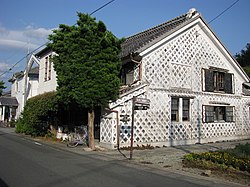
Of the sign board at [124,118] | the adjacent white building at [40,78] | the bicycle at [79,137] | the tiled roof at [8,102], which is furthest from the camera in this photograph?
the tiled roof at [8,102]

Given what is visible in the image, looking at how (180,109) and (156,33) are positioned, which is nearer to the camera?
(180,109)

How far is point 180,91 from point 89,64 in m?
6.77

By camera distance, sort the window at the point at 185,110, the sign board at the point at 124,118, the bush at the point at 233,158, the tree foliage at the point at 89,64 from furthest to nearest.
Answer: the window at the point at 185,110, the sign board at the point at 124,118, the tree foliage at the point at 89,64, the bush at the point at 233,158

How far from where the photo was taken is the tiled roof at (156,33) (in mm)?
16062

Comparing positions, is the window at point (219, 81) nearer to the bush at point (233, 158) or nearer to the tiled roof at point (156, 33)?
the tiled roof at point (156, 33)

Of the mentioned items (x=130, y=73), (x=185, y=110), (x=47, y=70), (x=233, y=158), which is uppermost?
(x=47, y=70)

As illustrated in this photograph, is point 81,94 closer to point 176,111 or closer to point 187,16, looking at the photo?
point 176,111

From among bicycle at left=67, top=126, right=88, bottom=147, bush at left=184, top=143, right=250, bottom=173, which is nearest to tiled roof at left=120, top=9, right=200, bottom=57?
bicycle at left=67, top=126, right=88, bottom=147

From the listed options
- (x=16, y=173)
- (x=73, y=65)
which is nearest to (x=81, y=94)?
(x=73, y=65)

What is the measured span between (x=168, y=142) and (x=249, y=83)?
1052 centimetres

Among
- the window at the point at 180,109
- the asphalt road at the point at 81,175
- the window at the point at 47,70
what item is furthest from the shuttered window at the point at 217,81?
the window at the point at 47,70

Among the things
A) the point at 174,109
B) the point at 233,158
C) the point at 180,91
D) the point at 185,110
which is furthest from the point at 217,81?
the point at 233,158

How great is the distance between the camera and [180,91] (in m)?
17.2

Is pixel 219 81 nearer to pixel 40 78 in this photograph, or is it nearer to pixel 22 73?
pixel 40 78
